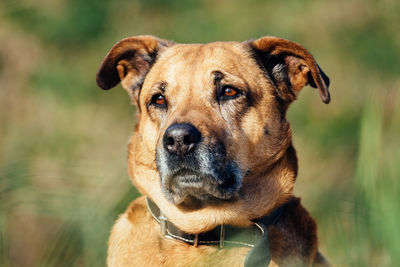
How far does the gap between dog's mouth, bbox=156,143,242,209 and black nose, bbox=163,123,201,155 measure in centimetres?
5

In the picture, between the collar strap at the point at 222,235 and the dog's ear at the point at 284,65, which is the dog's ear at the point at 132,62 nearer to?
the dog's ear at the point at 284,65

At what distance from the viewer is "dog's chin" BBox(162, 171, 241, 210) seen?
3017mm

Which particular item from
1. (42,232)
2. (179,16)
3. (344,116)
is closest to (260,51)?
(42,232)

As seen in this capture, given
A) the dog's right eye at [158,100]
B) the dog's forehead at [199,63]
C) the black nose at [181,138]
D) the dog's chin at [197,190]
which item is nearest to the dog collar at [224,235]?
the dog's chin at [197,190]

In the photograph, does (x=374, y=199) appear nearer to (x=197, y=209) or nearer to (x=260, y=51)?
(x=197, y=209)

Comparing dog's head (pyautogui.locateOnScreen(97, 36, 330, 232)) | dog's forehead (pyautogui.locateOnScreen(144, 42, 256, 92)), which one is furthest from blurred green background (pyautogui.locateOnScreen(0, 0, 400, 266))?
dog's forehead (pyautogui.locateOnScreen(144, 42, 256, 92))

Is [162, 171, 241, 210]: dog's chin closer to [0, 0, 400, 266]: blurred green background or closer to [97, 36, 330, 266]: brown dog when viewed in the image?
[97, 36, 330, 266]: brown dog

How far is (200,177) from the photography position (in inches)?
118

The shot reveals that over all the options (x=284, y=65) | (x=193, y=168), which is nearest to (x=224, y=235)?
(x=193, y=168)

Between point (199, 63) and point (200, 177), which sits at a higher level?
point (199, 63)

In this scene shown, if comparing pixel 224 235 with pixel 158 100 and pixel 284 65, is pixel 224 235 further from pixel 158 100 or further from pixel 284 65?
pixel 284 65

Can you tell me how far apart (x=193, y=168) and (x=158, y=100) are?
0.73m

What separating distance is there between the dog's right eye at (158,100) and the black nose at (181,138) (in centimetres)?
57

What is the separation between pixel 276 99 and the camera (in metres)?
3.56
